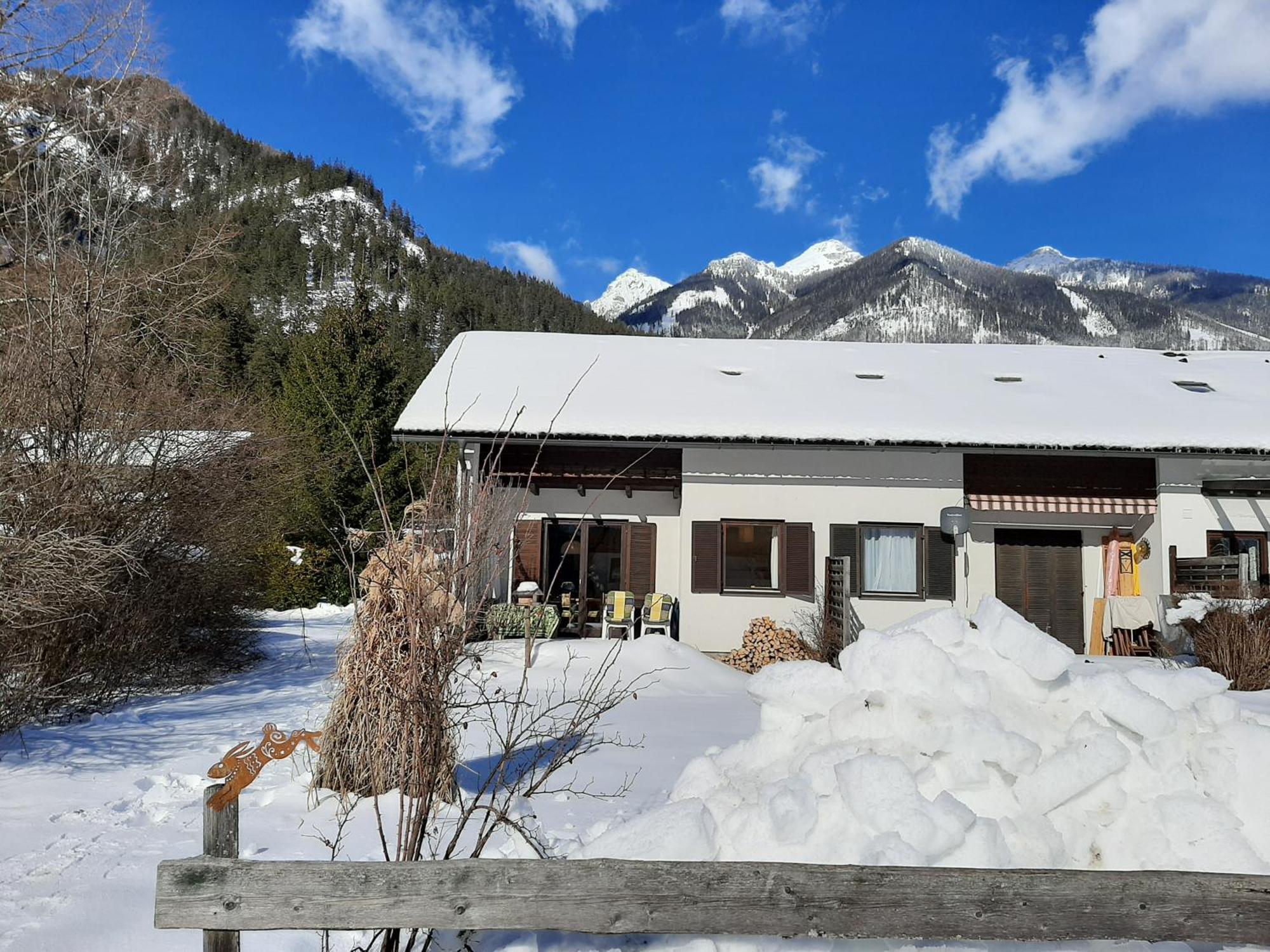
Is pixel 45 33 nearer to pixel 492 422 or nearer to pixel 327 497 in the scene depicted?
pixel 492 422

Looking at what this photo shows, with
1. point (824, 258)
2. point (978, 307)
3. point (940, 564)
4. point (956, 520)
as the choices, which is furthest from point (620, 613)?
point (824, 258)

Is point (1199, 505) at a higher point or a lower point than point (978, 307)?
lower

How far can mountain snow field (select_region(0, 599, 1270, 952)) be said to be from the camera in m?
3.25

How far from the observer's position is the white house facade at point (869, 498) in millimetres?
12547

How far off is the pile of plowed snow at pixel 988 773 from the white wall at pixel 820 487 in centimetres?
863

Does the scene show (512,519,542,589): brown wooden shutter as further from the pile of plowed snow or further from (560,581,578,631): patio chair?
the pile of plowed snow

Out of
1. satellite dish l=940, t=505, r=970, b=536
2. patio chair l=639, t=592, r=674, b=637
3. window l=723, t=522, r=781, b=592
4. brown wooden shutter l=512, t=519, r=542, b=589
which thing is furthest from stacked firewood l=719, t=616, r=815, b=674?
brown wooden shutter l=512, t=519, r=542, b=589

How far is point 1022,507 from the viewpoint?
13.1 m

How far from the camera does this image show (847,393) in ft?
47.7

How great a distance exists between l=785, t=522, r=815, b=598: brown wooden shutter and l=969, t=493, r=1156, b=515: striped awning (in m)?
2.71

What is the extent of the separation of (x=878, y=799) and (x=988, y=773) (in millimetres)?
585

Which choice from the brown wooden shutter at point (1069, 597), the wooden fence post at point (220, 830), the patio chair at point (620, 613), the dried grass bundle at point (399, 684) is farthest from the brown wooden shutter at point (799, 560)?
A: the wooden fence post at point (220, 830)

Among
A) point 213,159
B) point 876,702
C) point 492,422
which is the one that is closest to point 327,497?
point 492,422

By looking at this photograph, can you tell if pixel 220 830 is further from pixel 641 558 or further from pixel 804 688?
pixel 641 558
